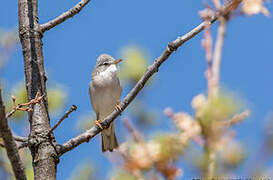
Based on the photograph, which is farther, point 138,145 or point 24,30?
point 24,30

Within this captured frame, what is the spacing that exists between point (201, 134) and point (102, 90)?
19.3 ft

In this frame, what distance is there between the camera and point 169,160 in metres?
0.86

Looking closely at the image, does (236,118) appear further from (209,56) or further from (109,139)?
(109,139)

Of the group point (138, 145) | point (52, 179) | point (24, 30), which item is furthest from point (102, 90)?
point (138, 145)

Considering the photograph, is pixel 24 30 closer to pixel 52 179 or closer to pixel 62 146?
pixel 62 146

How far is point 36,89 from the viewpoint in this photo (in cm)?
314

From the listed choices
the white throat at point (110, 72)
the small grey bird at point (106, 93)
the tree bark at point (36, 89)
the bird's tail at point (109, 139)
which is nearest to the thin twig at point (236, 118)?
the tree bark at point (36, 89)

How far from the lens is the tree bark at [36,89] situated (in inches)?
112

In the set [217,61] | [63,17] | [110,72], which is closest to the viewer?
[217,61]

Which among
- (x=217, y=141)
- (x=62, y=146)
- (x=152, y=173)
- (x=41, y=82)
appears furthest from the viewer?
(x=41, y=82)

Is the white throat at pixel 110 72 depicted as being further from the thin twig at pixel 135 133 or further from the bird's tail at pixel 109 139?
the thin twig at pixel 135 133

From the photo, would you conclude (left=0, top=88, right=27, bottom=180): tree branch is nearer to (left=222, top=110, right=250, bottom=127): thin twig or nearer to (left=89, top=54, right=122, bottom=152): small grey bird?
(left=222, top=110, right=250, bottom=127): thin twig

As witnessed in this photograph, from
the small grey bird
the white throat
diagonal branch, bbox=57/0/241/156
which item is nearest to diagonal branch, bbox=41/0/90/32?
diagonal branch, bbox=57/0/241/156

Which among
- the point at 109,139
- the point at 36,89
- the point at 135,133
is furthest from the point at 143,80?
the point at 109,139
